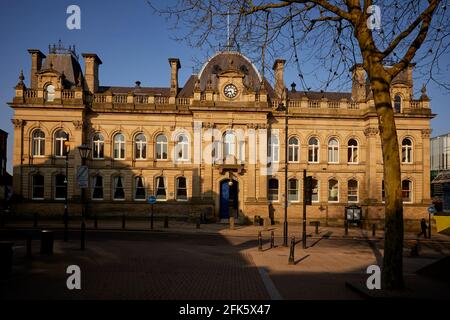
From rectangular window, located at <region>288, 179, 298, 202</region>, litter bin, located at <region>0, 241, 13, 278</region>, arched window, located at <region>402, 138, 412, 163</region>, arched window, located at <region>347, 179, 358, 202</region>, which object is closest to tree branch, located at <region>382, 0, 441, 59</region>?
litter bin, located at <region>0, 241, 13, 278</region>

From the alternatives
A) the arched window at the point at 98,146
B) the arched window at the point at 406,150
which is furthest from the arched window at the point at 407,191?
the arched window at the point at 98,146

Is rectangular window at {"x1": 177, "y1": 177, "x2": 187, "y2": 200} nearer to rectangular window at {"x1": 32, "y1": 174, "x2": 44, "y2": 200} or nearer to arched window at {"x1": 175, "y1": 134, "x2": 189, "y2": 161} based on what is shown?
arched window at {"x1": 175, "y1": 134, "x2": 189, "y2": 161}

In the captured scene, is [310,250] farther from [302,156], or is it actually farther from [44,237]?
[302,156]

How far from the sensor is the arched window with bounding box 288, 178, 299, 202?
1452 inches

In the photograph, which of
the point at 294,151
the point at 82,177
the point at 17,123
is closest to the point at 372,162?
the point at 294,151

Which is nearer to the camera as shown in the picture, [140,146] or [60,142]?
[60,142]

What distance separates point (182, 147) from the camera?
37.0 m

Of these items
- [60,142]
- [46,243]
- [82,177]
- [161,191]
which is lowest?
[46,243]

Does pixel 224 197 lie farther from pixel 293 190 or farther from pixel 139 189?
pixel 139 189

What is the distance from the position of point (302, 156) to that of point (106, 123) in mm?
17943

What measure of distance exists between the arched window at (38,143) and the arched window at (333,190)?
25802 millimetres

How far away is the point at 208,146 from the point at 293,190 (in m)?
8.81

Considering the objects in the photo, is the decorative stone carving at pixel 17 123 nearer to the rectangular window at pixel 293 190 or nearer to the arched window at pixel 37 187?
the arched window at pixel 37 187

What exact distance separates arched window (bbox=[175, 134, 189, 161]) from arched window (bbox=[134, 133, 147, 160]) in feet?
9.68
